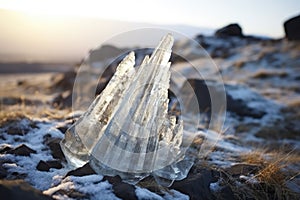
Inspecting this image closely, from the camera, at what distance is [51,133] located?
4.52m

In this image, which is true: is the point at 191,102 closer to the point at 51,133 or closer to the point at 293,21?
the point at 51,133

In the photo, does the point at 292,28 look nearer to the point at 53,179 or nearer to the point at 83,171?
the point at 83,171

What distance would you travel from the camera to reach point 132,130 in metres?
3.13

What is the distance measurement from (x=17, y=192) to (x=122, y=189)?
3.11 feet

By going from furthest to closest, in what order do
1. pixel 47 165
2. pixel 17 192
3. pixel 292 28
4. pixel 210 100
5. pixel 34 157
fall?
pixel 292 28 < pixel 210 100 < pixel 34 157 < pixel 47 165 < pixel 17 192

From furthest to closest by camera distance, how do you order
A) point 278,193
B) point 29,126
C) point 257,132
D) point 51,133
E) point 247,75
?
point 247,75 < point 257,132 < point 29,126 < point 51,133 < point 278,193

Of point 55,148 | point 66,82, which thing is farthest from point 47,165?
point 66,82

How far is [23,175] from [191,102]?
326 inches

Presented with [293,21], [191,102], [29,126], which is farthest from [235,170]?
[293,21]

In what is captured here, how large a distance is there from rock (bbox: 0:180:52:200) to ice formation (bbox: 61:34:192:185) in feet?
2.85

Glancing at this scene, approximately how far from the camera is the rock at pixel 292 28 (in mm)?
24344

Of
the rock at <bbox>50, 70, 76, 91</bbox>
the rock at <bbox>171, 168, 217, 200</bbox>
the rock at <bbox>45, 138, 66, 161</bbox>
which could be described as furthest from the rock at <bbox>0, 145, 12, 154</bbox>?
the rock at <bbox>50, 70, 76, 91</bbox>

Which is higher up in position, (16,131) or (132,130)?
(132,130)

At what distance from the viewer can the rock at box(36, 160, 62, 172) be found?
3299 millimetres
